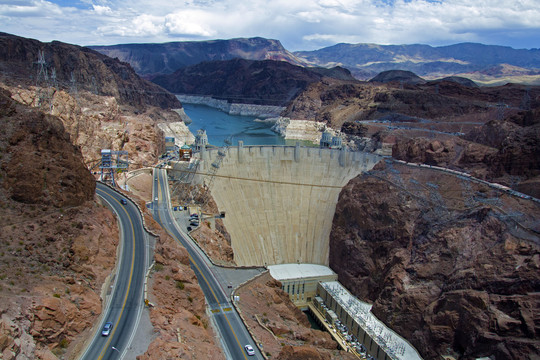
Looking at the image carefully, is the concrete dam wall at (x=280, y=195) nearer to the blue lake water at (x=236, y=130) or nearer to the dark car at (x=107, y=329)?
the dark car at (x=107, y=329)

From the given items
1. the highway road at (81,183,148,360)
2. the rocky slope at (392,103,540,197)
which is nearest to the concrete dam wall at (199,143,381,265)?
the rocky slope at (392,103,540,197)

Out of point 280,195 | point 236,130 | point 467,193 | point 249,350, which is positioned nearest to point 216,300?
point 249,350

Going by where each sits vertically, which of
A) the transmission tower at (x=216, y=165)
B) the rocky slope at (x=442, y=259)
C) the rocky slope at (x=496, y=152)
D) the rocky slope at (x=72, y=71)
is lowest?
the rocky slope at (x=442, y=259)

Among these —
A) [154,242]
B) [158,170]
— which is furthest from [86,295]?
[158,170]

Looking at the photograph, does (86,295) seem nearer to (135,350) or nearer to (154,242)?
(135,350)

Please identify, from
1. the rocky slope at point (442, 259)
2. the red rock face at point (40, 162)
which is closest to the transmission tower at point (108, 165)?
the red rock face at point (40, 162)
